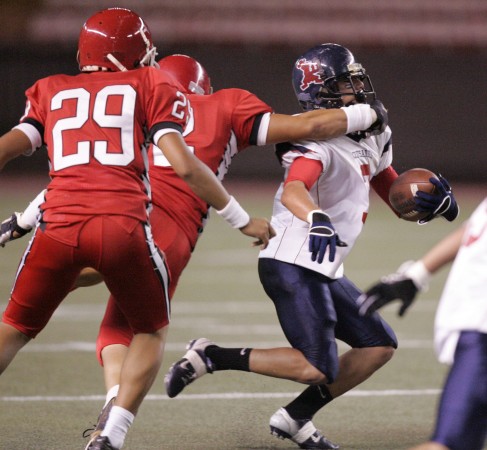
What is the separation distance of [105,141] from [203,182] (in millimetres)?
400

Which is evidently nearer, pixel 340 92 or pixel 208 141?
pixel 208 141

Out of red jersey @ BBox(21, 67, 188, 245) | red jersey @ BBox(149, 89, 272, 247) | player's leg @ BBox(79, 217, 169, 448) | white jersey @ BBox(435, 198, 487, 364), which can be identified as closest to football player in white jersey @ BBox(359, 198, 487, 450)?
white jersey @ BBox(435, 198, 487, 364)

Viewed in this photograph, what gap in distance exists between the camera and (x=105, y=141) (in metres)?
3.98

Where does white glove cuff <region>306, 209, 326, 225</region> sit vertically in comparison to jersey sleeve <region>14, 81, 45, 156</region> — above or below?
below

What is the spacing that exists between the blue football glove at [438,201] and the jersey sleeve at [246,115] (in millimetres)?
778

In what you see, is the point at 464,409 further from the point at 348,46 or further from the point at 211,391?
the point at 348,46

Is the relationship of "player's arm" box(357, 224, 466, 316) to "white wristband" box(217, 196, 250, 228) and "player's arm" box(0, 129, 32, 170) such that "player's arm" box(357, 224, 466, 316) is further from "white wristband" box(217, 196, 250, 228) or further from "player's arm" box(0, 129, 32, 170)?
"player's arm" box(0, 129, 32, 170)

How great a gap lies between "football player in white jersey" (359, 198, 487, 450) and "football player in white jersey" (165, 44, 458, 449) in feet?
3.85

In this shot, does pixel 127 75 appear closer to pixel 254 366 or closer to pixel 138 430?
pixel 254 366

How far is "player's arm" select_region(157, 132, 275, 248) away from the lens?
389 centimetres

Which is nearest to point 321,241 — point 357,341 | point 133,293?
point 133,293

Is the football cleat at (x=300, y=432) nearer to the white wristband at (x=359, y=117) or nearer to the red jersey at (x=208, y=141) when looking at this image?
the red jersey at (x=208, y=141)

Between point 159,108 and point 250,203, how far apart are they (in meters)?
13.8

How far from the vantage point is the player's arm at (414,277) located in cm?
321
